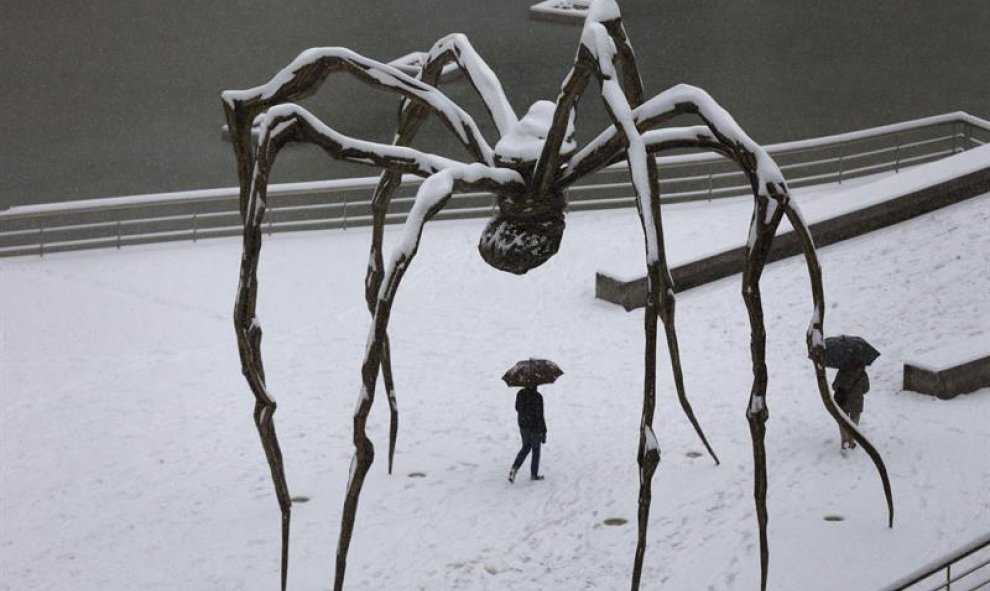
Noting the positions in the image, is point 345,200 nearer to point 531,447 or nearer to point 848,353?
point 531,447

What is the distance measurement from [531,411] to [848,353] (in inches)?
Result: 108

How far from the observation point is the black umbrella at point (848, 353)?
1242cm

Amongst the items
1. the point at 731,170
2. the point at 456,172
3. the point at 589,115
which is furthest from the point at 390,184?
the point at 589,115

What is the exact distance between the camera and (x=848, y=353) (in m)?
12.5

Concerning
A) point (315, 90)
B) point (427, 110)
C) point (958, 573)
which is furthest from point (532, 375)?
point (315, 90)

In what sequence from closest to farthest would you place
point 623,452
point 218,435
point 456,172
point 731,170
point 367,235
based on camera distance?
point 456,172
point 623,452
point 218,435
point 367,235
point 731,170

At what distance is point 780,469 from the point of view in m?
12.4


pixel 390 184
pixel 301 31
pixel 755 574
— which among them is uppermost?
pixel 301 31

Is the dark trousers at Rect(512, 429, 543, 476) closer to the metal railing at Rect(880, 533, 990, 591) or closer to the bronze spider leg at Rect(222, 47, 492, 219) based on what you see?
the metal railing at Rect(880, 533, 990, 591)

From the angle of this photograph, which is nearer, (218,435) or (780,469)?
(780,469)

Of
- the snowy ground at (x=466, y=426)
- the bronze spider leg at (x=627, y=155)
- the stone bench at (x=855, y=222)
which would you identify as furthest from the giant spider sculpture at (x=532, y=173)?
the stone bench at (x=855, y=222)

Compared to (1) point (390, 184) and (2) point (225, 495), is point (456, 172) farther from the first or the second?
(2) point (225, 495)

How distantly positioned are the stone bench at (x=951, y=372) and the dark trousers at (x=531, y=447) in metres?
3.66

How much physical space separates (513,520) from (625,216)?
32.4 ft
